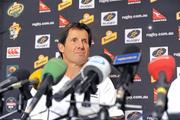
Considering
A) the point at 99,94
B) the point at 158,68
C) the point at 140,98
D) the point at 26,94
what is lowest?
the point at 140,98

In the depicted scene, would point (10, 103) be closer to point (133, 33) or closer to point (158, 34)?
point (133, 33)

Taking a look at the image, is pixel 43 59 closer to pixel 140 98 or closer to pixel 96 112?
pixel 140 98

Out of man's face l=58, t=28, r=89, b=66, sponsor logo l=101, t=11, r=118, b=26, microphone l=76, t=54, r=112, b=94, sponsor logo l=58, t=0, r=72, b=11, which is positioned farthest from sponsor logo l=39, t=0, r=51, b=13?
microphone l=76, t=54, r=112, b=94

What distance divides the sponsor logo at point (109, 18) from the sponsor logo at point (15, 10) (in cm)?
78

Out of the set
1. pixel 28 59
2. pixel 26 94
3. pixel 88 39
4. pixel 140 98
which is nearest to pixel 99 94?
pixel 88 39

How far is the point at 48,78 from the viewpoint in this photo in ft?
3.65

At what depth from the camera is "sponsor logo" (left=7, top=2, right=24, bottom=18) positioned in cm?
335

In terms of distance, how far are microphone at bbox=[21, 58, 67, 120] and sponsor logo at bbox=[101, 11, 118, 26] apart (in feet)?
6.04

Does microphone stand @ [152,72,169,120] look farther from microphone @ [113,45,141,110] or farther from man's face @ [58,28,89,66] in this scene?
man's face @ [58,28,89,66]

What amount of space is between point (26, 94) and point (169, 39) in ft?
5.95

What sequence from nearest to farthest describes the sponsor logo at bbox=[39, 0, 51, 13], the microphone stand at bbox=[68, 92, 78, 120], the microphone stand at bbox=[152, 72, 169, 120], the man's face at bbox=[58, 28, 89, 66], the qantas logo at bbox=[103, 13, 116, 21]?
the microphone stand at bbox=[152, 72, 169, 120], the microphone stand at bbox=[68, 92, 78, 120], the man's face at bbox=[58, 28, 89, 66], the qantas logo at bbox=[103, 13, 116, 21], the sponsor logo at bbox=[39, 0, 51, 13]

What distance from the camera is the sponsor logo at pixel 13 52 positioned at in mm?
3260

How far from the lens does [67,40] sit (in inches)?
76.8

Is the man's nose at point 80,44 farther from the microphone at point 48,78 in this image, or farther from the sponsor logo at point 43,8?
the sponsor logo at point 43,8
